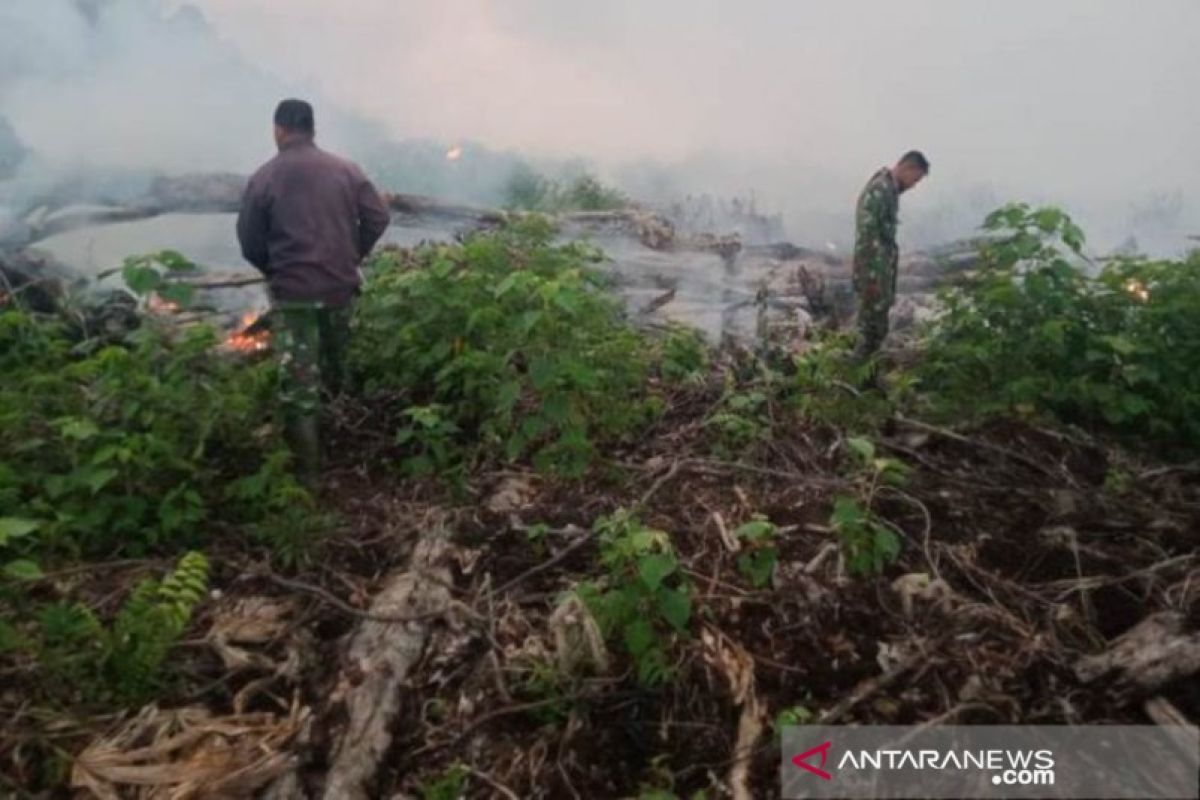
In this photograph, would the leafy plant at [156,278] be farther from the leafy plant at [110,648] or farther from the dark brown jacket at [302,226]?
the leafy plant at [110,648]

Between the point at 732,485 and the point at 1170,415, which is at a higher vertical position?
the point at 1170,415

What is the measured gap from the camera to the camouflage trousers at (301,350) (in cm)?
480

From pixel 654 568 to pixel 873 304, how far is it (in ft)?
12.3

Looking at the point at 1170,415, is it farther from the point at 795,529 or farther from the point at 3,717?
the point at 3,717

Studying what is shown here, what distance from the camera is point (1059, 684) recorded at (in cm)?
306

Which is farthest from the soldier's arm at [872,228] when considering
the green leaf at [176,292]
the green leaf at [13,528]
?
the green leaf at [13,528]

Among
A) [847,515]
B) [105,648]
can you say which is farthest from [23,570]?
[847,515]

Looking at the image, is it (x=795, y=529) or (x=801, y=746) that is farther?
(x=795, y=529)

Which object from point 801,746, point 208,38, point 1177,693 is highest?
point 208,38

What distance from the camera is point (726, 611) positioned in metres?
3.51

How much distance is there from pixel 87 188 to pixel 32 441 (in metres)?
4.37

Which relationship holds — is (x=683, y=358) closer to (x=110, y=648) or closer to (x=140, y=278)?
(x=140, y=278)

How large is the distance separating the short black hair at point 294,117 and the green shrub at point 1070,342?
126 inches

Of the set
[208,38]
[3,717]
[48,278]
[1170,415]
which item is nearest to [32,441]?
[3,717]
